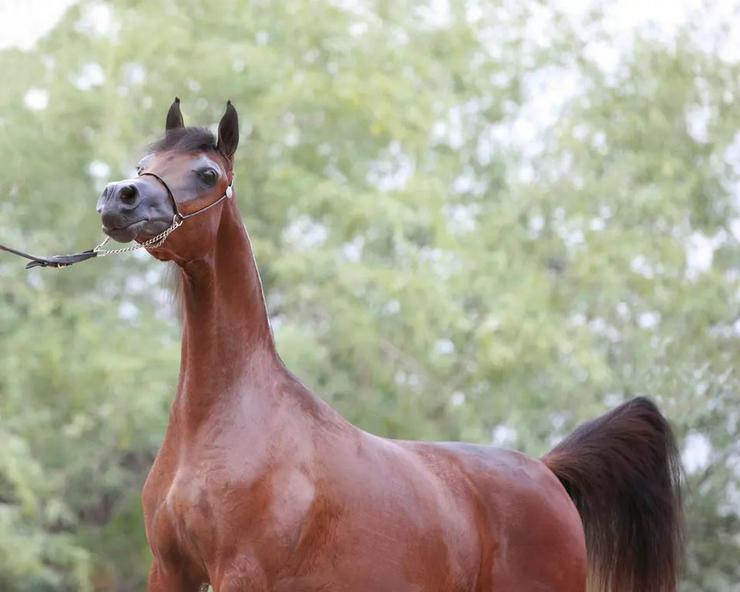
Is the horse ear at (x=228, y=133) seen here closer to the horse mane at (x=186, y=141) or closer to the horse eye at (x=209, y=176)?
the horse mane at (x=186, y=141)

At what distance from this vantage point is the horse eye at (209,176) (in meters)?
3.48

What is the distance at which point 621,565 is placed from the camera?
4617 mm

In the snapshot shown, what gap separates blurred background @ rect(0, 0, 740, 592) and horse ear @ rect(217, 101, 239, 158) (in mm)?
5919

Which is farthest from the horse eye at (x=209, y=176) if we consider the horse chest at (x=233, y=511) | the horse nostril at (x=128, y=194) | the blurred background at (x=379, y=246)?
the blurred background at (x=379, y=246)

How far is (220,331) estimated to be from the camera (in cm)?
357

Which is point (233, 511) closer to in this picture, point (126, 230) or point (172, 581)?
point (172, 581)

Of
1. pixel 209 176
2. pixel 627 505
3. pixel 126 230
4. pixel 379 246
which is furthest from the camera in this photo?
pixel 379 246

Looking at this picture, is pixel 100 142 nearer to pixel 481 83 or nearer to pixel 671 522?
pixel 481 83

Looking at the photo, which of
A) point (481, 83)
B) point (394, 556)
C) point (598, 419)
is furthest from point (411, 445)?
point (481, 83)

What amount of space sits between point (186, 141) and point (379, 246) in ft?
23.7

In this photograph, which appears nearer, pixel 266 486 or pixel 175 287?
pixel 266 486

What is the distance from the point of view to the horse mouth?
325cm

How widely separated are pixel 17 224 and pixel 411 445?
6.92 meters

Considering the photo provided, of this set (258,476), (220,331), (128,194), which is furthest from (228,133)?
(258,476)
